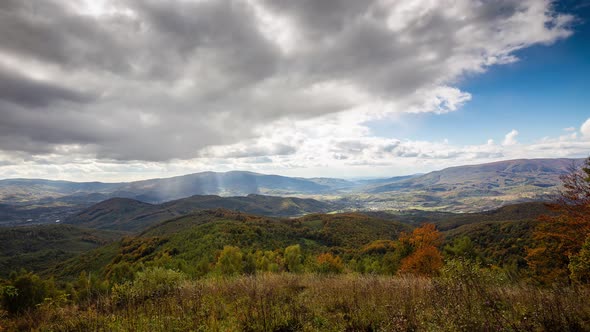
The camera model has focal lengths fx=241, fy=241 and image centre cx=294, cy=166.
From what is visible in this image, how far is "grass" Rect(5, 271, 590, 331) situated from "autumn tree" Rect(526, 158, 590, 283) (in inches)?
825

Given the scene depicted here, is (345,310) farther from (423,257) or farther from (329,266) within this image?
(423,257)

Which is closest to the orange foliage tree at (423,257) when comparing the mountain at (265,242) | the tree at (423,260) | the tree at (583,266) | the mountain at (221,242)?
the tree at (423,260)

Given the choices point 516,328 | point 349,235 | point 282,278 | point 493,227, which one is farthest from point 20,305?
point 493,227

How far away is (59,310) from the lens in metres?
7.82

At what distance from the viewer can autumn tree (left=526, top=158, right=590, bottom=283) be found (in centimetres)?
2291

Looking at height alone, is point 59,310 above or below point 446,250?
above

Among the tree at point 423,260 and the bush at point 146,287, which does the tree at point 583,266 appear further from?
the tree at point 423,260

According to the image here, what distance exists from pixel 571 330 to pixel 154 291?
12164 mm

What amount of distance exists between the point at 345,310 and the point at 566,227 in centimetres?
3323

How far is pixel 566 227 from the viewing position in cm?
2572

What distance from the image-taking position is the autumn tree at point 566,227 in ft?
75.2

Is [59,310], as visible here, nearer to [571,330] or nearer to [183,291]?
[183,291]

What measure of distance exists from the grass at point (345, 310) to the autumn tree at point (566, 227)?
20955 mm

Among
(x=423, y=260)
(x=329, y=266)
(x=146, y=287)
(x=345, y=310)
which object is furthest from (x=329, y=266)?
(x=345, y=310)
